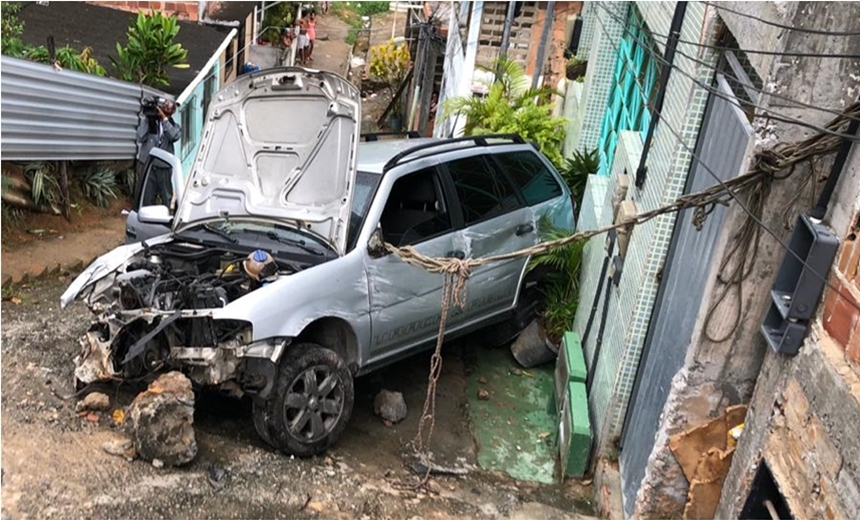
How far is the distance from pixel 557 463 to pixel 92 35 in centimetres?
1053

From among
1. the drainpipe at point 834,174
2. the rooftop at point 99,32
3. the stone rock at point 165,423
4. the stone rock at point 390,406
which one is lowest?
the stone rock at point 390,406

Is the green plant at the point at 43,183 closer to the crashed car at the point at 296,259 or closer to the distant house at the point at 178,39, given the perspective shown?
the distant house at the point at 178,39

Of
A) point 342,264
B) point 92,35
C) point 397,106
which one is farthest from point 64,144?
point 397,106

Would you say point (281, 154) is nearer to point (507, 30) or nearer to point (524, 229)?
point (524, 229)

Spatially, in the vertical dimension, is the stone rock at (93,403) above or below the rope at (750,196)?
below

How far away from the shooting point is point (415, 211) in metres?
6.64

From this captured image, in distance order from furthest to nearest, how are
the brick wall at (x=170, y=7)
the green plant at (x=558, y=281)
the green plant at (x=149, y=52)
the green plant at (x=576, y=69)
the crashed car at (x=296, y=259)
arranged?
the brick wall at (x=170, y=7) < the green plant at (x=576, y=69) < the green plant at (x=149, y=52) < the green plant at (x=558, y=281) < the crashed car at (x=296, y=259)

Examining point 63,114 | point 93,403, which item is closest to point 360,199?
point 93,403

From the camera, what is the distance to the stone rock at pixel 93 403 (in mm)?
5313

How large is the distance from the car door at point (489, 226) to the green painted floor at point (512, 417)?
0.70 m

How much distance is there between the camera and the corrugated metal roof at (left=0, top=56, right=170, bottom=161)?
8516 mm

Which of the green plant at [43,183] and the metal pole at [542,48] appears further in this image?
the metal pole at [542,48]

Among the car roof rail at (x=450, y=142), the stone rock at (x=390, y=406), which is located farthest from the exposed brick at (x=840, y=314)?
the stone rock at (x=390, y=406)

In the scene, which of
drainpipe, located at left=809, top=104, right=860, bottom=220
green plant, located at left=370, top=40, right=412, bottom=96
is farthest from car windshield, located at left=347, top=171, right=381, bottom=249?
green plant, located at left=370, top=40, right=412, bottom=96
